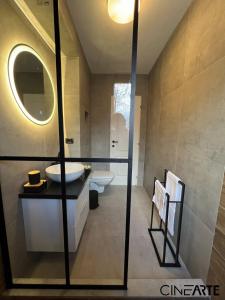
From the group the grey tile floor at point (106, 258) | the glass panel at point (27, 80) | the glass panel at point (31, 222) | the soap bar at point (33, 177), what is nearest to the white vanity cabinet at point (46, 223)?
the glass panel at point (31, 222)

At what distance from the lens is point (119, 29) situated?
75.4 inches

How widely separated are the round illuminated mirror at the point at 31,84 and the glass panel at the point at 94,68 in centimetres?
41

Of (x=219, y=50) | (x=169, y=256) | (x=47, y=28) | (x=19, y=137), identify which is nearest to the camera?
(x=219, y=50)

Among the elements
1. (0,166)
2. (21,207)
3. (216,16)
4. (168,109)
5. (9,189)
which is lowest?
(21,207)

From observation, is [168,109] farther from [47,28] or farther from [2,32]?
[2,32]

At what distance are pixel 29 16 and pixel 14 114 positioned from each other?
0.94 m

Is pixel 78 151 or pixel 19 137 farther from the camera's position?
pixel 78 151

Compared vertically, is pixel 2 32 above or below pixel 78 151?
above

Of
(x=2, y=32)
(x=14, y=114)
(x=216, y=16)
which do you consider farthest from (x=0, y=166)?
(x=216, y=16)

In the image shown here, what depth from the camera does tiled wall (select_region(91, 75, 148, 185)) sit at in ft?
11.1

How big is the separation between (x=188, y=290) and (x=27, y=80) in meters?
2.19

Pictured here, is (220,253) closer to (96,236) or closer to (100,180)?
(96,236)

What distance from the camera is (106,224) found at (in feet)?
7.04

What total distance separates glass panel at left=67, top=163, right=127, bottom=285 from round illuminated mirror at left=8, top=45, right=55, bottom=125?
84 centimetres
